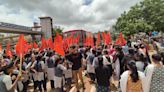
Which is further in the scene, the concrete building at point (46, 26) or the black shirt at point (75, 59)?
the concrete building at point (46, 26)

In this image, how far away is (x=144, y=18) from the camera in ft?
146

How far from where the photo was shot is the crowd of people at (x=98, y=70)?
447cm

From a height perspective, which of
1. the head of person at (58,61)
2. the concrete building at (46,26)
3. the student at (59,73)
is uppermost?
the concrete building at (46,26)

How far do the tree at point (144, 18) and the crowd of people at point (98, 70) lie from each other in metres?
32.5

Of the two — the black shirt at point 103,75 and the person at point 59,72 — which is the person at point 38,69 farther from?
the black shirt at point 103,75

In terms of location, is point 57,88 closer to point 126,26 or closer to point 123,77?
point 123,77

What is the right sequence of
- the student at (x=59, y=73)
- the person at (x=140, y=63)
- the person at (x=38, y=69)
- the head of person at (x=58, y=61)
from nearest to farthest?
the person at (x=140, y=63) < the student at (x=59, y=73) < the head of person at (x=58, y=61) < the person at (x=38, y=69)

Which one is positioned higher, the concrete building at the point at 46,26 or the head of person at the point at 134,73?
the concrete building at the point at 46,26

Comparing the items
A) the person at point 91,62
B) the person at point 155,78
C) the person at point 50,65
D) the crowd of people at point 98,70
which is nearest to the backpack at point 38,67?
the crowd of people at point 98,70

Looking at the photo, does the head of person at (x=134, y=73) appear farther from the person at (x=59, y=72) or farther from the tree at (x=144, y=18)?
the tree at (x=144, y=18)

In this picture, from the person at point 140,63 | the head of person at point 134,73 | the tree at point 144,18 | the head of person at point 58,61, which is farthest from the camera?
the tree at point 144,18

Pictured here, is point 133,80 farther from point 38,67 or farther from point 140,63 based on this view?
point 38,67

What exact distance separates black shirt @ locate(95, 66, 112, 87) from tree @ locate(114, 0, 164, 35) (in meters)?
36.1

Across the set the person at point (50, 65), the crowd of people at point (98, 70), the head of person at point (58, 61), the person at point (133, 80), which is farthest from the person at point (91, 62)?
the person at point (133, 80)
